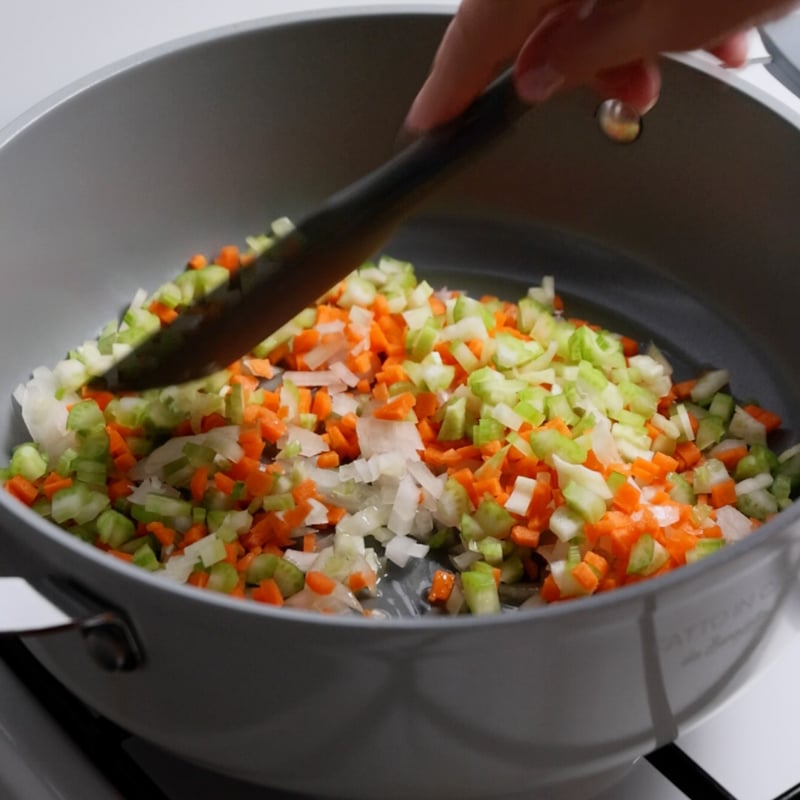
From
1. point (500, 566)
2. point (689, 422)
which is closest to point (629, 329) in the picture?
point (689, 422)

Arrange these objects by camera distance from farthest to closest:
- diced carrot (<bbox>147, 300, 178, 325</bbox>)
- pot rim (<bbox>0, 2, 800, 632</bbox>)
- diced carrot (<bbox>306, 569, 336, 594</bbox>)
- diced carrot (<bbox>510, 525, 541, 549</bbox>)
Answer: diced carrot (<bbox>147, 300, 178, 325</bbox>) < diced carrot (<bbox>510, 525, 541, 549</bbox>) < diced carrot (<bbox>306, 569, 336, 594</bbox>) < pot rim (<bbox>0, 2, 800, 632</bbox>)

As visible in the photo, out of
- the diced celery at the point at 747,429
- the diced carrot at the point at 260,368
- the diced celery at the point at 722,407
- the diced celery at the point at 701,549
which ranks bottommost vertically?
the diced celery at the point at 701,549

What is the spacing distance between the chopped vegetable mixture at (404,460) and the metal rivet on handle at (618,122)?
215mm

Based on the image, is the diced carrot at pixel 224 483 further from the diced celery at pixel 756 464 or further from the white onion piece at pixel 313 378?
the diced celery at pixel 756 464

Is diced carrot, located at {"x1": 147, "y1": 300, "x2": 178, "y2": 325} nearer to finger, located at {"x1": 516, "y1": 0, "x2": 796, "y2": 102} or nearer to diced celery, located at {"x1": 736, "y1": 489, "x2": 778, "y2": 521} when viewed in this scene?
finger, located at {"x1": 516, "y1": 0, "x2": 796, "y2": 102}

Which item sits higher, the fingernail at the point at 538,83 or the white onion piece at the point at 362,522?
the fingernail at the point at 538,83

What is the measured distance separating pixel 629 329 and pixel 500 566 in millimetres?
394

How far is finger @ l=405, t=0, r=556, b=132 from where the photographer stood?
88 cm

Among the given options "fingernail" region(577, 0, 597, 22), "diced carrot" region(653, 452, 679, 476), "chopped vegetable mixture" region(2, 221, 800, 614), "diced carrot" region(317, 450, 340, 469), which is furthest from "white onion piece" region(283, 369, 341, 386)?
"fingernail" region(577, 0, 597, 22)

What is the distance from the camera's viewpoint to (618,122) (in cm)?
117

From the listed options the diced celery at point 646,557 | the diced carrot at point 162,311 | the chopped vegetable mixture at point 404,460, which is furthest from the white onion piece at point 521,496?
the diced carrot at point 162,311

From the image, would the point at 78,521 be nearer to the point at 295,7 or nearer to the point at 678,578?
the point at 678,578

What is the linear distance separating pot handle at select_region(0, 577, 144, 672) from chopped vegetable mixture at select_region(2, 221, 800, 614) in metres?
0.26

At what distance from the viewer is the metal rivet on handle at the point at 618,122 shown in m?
1.16
